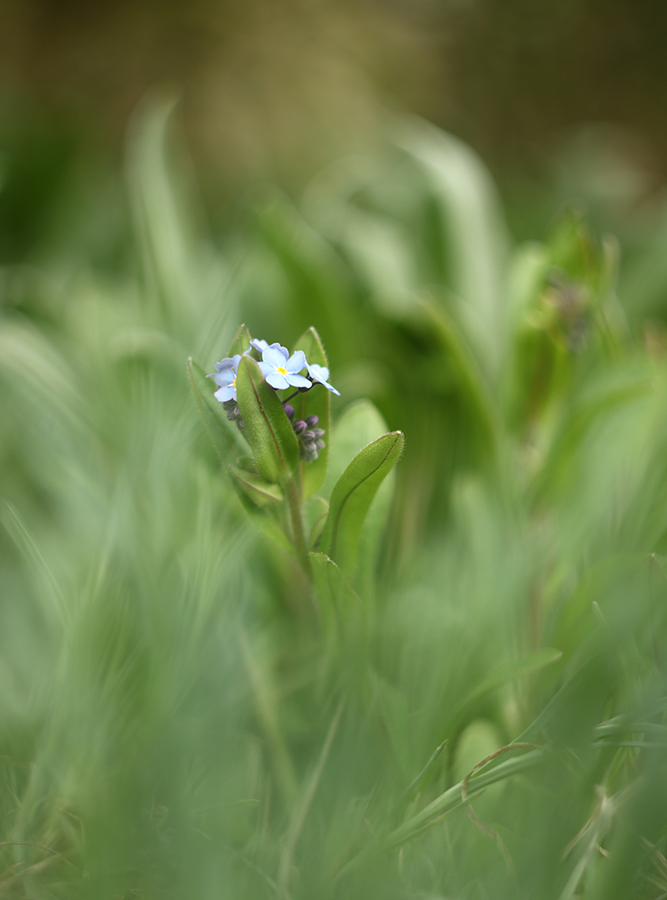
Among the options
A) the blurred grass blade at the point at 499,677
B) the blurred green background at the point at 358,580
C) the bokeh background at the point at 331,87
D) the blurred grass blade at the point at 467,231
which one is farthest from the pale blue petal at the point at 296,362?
the bokeh background at the point at 331,87

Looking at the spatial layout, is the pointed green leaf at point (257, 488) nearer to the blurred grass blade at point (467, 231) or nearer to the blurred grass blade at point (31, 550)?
the blurred grass blade at point (31, 550)

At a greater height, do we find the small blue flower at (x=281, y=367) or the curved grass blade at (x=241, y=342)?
the curved grass blade at (x=241, y=342)

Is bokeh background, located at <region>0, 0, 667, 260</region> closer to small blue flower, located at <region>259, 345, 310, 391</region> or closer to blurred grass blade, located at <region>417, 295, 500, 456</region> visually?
blurred grass blade, located at <region>417, 295, 500, 456</region>

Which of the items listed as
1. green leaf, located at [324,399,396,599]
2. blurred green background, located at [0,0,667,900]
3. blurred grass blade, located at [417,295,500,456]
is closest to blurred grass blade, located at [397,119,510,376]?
blurred green background, located at [0,0,667,900]

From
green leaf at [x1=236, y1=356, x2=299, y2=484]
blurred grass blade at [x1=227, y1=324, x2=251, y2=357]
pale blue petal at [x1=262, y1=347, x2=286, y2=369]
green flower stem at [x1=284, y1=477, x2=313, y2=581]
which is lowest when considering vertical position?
green flower stem at [x1=284, y1=477, x2=313, y2=581]

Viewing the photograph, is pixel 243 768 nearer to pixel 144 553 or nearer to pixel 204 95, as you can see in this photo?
pixel 144 553
